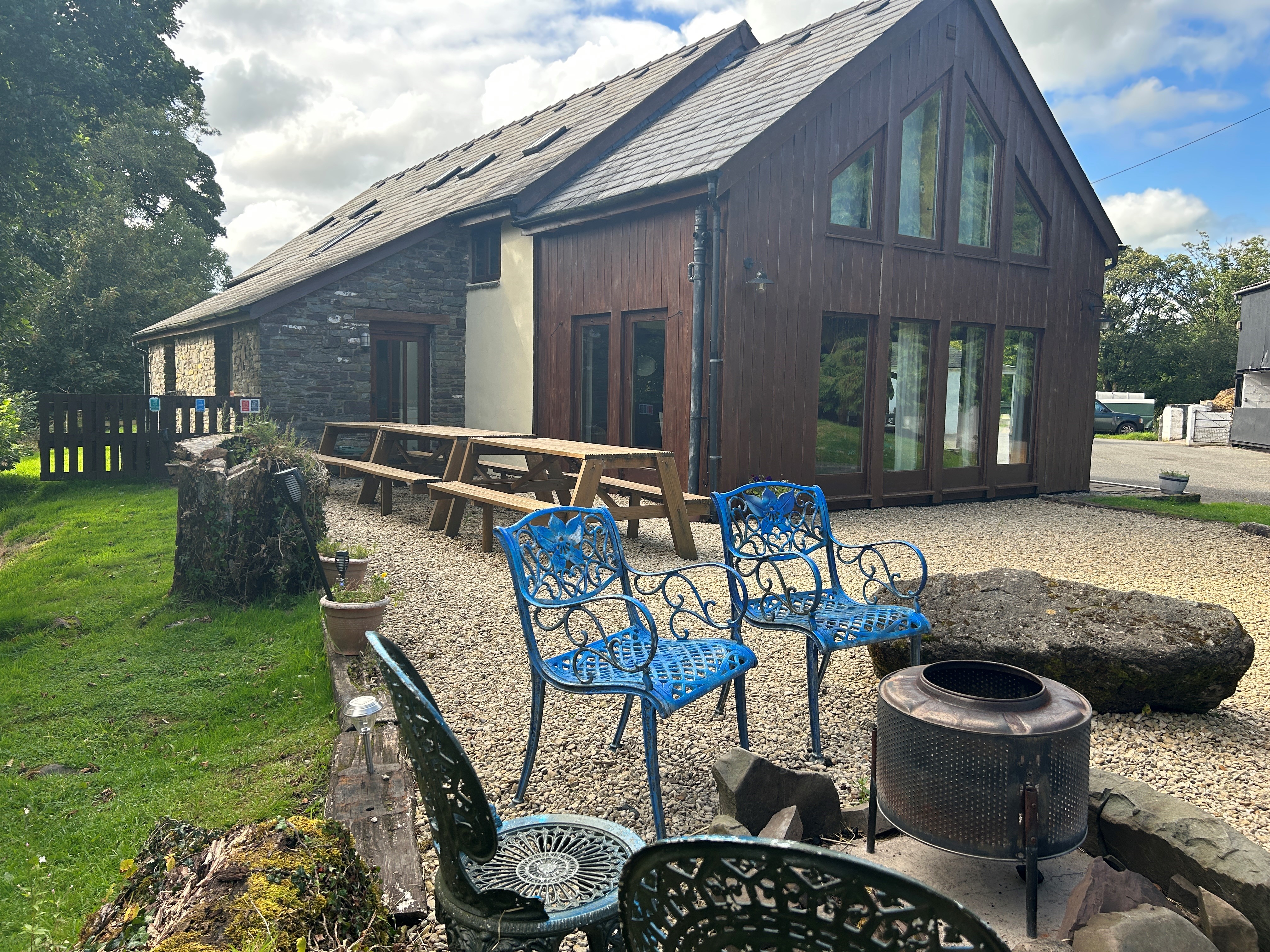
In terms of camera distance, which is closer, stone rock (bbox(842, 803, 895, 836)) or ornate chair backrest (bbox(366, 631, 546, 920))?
ornate chair backrest (bbox(366, 631, 546, 920))

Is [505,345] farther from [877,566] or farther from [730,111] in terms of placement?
[877,566]

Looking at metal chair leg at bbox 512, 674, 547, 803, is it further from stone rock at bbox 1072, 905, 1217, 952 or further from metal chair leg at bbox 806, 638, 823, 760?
stone rock at bbox 1072, 905, 1217, 952

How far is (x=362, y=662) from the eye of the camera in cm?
493

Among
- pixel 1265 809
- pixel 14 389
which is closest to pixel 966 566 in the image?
pixel 1265 809

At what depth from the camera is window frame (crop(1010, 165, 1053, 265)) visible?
11992 mm

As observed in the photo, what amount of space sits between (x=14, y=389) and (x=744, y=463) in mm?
22030

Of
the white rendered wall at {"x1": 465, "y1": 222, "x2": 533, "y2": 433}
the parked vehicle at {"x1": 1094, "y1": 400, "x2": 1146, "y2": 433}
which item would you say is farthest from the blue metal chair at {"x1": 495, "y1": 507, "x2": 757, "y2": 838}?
the parked vehicle at {"x1": 1094, "y1": 400, "x2": 1146, "y2": 433}

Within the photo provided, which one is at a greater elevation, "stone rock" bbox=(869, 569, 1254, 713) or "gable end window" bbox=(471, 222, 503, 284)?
"gable end window" bbox=(471, 222, 503, 284)

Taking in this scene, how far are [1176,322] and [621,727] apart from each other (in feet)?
145

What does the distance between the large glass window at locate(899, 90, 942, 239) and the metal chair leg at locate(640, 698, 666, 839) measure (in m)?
9.37

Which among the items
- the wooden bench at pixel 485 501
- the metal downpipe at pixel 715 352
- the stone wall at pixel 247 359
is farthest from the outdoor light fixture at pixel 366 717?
the stone wall at pixel 247 359

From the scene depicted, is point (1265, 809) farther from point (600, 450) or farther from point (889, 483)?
point (889, 483)

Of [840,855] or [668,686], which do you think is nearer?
[840,855]

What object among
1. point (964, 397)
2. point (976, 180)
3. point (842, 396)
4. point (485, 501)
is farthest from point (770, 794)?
point (976, 180)
